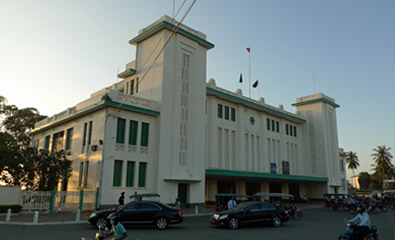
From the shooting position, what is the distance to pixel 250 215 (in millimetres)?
16250

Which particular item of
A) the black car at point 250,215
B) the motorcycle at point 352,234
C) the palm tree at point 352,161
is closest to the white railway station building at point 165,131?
the black car at point 250,215

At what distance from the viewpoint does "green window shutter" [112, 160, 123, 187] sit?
2438cm

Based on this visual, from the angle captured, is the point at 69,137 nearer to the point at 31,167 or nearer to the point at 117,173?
the point at 31,167

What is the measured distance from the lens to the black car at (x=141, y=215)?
48.7ft

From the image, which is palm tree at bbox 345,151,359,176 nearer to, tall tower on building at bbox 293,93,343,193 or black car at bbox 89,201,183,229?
tall tower on building at bbox 293,93,343,193

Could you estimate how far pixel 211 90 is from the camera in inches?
1329

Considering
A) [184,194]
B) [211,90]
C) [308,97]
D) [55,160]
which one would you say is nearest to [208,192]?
[184,194]

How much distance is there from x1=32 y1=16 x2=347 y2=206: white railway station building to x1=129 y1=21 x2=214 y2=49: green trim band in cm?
9

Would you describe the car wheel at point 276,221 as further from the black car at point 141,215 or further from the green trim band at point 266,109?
the green trim band at point 266,109

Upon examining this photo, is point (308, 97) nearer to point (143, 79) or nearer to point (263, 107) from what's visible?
A: point (263, 107)

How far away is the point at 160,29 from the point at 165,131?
9762 millimetres

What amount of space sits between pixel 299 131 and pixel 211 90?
73.7 ft

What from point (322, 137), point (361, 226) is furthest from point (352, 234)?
point (322, 137)

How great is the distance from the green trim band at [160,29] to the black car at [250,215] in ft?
60.5
